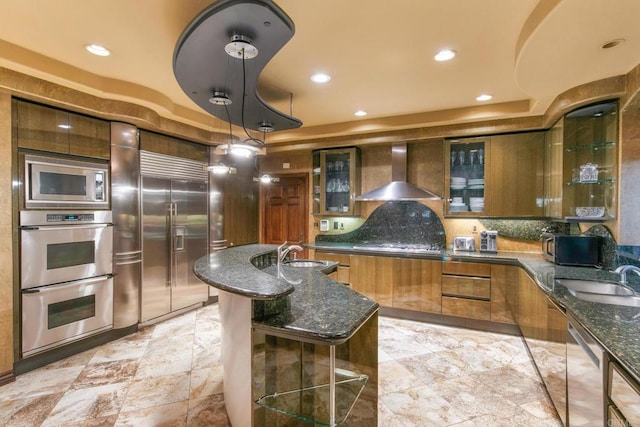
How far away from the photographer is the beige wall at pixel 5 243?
106 inches

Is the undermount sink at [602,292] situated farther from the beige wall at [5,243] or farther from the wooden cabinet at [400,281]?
the beige wall at [5,243]

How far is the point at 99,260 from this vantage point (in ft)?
11.2

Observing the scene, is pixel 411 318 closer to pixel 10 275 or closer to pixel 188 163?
pixel 188 163

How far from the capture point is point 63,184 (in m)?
3.11

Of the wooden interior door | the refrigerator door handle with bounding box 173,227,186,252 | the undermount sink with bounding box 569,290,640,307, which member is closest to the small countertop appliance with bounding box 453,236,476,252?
the undermount sink with bounding box 569,290,640,307

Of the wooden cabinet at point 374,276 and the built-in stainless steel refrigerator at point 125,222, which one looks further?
the wooden cabinet at point 374,276

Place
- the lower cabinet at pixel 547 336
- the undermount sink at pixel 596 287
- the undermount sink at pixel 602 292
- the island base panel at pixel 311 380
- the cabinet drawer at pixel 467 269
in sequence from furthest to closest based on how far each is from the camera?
the cabinet drawer at pixel 467 269
the undermount sink at pixel 596 287
the undermount sink at pixel 602 292
the lower cabinet at pixel 547 336
the island base panel at pixel 311 380

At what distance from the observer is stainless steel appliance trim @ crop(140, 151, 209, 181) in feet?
12.6

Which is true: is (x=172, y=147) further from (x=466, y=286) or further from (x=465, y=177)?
(x=466, y=286)

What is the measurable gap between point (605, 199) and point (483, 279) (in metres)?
1.46

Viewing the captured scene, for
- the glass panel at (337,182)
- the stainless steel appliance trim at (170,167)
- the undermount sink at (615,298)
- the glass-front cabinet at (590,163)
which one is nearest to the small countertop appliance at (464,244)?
the glass-front cabinet at (590,163)

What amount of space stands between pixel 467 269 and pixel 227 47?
3520mm

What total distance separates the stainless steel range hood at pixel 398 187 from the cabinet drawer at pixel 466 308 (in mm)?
1361

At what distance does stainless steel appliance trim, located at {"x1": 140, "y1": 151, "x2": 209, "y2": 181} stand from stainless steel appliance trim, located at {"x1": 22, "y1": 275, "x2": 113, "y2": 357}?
1347 millimetres
